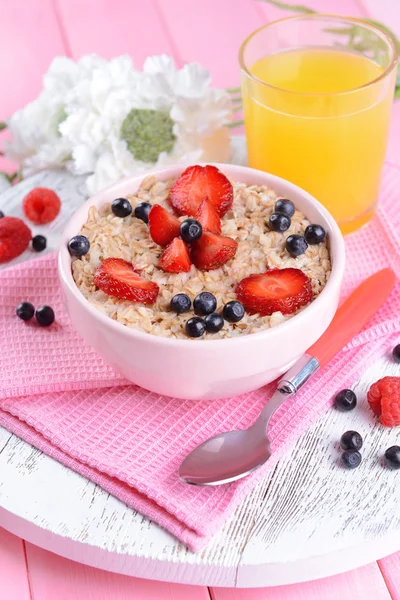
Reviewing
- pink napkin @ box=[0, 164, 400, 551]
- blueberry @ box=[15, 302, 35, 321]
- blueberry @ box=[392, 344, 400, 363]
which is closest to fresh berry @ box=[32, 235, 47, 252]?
pink napkin @ box=[0, 164, 400, 551]

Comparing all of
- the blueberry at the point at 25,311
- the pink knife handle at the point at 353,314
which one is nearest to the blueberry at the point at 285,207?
the pink knife handle at the point at 353,314

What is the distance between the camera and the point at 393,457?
1.49m

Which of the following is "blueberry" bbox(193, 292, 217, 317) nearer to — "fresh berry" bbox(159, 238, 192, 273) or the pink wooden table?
"fresh berry" bbox(159, 238, 192, 273)

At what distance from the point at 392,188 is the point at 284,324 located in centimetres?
87

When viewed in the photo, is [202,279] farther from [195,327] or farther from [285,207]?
[285,207]

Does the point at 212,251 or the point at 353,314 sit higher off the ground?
the point at 212,251

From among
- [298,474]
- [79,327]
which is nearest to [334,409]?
[298,474]

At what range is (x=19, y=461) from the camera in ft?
4.98

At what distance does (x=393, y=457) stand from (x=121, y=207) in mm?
711

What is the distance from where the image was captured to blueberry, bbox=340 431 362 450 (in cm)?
151

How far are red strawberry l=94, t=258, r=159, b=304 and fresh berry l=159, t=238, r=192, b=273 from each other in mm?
47

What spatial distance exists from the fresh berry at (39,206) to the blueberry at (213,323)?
0.77 meters

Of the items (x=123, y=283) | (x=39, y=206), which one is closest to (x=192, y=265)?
(x=123, y=283)

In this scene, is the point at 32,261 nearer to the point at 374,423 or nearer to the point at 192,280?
the point at 192,280
